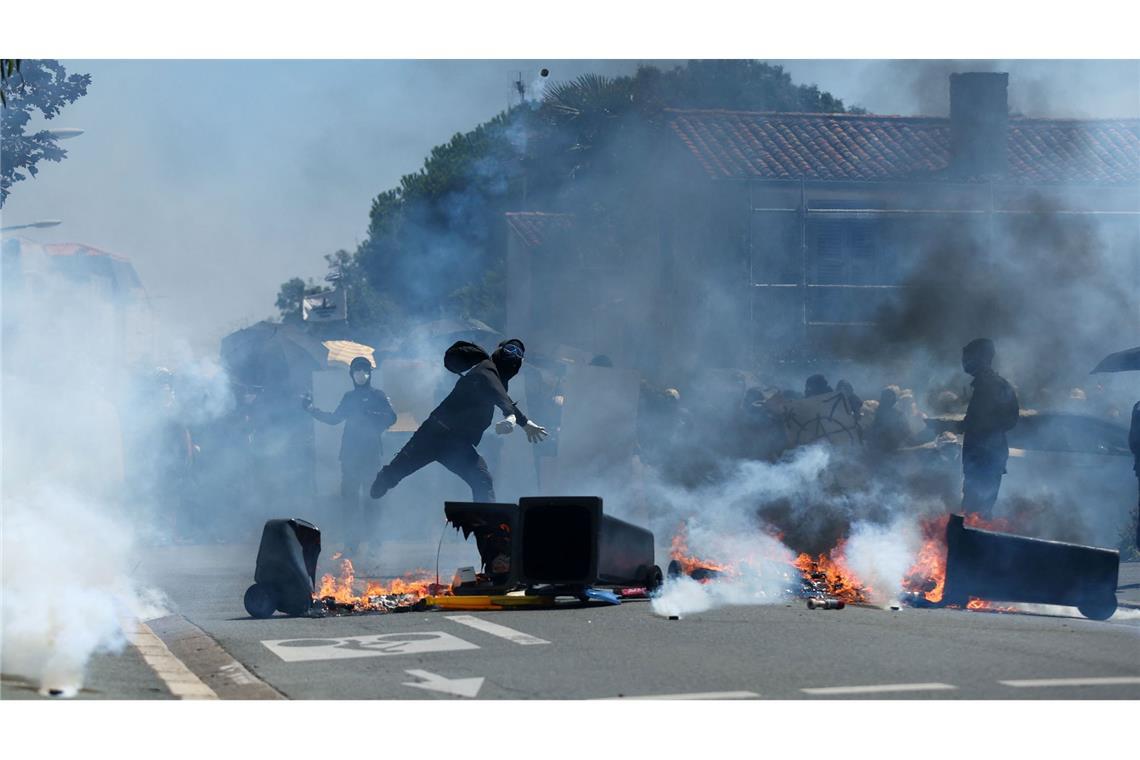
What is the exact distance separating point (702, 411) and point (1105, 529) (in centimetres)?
432

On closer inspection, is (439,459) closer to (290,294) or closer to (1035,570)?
(1035,570)

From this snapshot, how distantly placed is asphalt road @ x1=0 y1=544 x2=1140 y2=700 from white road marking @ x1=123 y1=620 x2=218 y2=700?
0.22 feet

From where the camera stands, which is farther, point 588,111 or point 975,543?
point 588,111

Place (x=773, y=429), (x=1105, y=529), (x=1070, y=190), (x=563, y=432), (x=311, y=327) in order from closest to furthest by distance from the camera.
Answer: (x=773, y=429) → (x=1105, y=529) → (x=563, y=432) → (x=1070, y=190) → (x=311, y=327)

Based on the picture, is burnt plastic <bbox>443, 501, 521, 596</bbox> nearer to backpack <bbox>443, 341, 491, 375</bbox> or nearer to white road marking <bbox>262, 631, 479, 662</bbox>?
white road marking <bbox>262, 631, 479, 662</bbox>

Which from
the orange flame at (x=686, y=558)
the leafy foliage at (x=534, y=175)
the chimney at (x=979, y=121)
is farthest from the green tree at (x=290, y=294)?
the orange flame at (x=686, y=558)

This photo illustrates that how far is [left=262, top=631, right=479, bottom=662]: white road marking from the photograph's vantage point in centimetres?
815

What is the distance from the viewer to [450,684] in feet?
23.2

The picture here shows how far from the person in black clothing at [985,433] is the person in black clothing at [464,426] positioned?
419cm

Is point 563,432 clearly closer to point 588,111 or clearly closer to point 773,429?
point 773,429

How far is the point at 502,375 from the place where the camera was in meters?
12.2

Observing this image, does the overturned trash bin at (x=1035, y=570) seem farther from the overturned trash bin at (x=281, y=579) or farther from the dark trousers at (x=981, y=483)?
the overturned trash bin at (x=281, y=579)

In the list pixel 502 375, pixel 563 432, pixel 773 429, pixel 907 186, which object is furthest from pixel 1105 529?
pixel 907 186

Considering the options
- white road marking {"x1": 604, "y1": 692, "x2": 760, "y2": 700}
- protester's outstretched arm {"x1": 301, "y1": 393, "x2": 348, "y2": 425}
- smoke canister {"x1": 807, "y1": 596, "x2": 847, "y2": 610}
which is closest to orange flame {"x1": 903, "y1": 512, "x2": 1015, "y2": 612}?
smoke canister {"x1": 807, "y1": 596, "x2": 847, "y2": 610}
